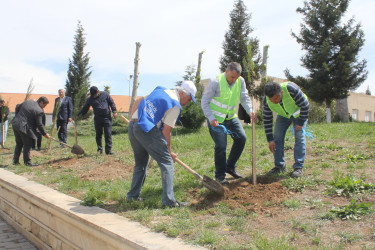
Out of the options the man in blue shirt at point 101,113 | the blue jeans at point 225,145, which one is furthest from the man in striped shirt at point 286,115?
the man in blue shirt at point 101,113

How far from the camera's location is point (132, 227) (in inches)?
122

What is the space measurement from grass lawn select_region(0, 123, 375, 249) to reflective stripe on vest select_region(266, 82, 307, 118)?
88cm

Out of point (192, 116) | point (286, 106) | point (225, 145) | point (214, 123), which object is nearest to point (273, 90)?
point (286, 106)

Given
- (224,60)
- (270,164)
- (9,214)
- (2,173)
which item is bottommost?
(9,214)

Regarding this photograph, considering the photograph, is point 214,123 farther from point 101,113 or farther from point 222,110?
point 101,113

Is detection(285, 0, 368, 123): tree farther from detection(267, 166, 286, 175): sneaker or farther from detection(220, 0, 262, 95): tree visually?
detection(267, 166, 286, 175): sneaker

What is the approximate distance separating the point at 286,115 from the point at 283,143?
0.45 m

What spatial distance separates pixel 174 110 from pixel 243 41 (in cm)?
1933

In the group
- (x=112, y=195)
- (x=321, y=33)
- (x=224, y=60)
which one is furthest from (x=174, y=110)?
(x=224, y=60)

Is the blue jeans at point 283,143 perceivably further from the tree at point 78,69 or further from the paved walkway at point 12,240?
the tree at point 78,69

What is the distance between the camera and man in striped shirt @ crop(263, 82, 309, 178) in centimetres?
446

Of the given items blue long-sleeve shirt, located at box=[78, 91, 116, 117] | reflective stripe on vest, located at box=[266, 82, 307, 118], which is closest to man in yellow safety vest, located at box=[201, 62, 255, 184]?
reflective stripe on vest, located at box=[266, 82, 307, 118]

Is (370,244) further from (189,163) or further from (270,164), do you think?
(189,163)

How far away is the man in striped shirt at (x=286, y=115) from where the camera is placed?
4465 millimetres
